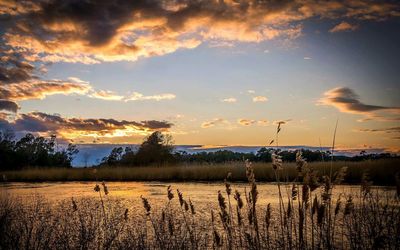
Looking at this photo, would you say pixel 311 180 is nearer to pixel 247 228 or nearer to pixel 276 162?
pixel 276 162

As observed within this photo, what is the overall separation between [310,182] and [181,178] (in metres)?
26.5

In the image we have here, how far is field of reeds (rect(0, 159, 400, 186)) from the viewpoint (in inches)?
883

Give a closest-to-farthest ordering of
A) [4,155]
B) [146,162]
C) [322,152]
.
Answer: [322,152]
[146,162]
[4,155]

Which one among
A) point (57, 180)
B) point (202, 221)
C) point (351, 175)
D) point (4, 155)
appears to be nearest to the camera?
point (202, 221)

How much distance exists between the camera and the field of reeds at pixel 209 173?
73.6 feet

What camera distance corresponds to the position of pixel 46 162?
7331 centimetres

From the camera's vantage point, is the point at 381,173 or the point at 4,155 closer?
the point at 381,173

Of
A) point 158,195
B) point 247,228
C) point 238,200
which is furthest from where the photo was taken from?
point 158,195

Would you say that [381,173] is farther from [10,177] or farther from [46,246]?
[10,177]

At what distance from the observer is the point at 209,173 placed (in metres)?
28.8

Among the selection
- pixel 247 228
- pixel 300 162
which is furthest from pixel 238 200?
pixel 247 228

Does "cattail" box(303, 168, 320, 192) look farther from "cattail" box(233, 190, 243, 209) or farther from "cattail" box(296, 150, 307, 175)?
"cattail" box(233, 190, 243, 209)

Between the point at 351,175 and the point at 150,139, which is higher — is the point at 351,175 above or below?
below

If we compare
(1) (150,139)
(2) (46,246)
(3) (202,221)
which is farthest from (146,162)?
(2) (46,246)
